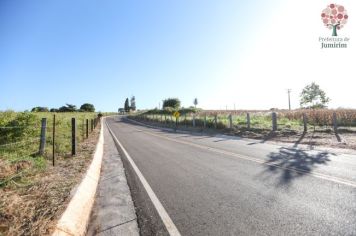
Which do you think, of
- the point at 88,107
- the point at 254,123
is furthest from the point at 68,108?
the point at 254,123

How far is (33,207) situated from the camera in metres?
4.11

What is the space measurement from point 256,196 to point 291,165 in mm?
3192

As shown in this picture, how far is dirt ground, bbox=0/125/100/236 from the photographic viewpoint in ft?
11.1

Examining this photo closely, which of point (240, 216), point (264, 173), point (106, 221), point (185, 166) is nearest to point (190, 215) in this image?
point (240, 216)

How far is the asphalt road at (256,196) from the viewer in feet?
11.5

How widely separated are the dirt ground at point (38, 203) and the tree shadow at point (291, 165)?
4337 millimetres

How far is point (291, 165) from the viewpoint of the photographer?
7.38 meters

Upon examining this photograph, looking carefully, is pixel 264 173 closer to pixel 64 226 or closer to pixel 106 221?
pixel 106 221

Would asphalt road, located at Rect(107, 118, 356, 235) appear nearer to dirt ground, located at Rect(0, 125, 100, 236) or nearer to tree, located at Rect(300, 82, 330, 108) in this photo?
dirt ground, located at Rect(0, 125, 100, 236)

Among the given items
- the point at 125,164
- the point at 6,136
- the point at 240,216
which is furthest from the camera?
the point at 6,136

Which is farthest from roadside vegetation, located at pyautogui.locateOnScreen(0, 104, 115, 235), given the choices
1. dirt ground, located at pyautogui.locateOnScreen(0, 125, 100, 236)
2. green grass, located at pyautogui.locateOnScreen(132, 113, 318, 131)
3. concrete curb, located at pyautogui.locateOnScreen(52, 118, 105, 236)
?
green grass, located at pyautogui.locateOnScreen(132, 113, 318, 131)

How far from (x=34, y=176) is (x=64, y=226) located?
3311 millimetres

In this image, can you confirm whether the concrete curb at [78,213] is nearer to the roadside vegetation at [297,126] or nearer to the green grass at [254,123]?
the roadside vegetation at [297,126]

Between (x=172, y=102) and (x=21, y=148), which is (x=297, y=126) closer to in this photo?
(x=21, y=148)
